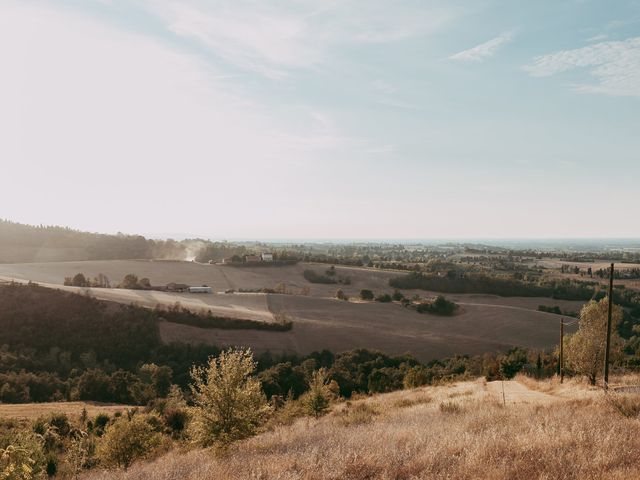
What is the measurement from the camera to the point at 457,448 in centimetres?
932

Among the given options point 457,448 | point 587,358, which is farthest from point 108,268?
point 457,448

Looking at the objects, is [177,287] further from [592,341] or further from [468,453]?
[468,453]

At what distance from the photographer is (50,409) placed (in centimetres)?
3159

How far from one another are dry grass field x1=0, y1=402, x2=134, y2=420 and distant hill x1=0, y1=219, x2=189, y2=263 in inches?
3187

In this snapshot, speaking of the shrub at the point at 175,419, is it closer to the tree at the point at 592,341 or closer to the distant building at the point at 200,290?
the tree at the point at 592,341

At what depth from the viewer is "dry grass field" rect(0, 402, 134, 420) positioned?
29453 mm

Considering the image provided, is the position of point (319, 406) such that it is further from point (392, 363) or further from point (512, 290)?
point (512, 290)

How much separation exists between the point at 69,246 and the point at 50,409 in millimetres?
102748

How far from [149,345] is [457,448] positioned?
48.1 metres

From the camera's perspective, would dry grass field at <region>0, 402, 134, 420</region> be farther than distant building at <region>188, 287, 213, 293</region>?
No

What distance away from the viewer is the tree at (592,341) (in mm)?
26891

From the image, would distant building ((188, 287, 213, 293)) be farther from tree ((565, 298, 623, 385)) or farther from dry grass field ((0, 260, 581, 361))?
tree ((565, 298, 623, 385))

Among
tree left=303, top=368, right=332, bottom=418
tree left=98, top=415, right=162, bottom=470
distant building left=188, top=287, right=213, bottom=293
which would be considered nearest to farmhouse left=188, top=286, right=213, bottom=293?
distant building left=188, top=287, right=213, bottom=293

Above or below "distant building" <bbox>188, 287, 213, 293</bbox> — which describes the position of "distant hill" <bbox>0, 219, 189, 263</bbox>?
above
